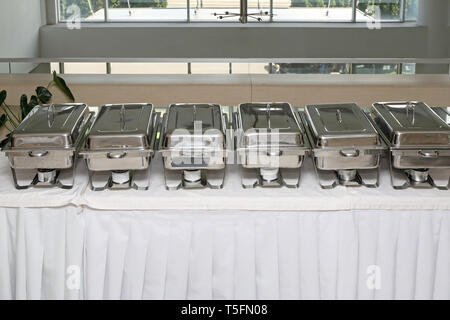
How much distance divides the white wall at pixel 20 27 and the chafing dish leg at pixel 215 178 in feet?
16.4

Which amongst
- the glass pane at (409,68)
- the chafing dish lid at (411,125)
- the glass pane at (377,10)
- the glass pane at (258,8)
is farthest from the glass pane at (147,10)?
the chafing dish lid at (411,125)

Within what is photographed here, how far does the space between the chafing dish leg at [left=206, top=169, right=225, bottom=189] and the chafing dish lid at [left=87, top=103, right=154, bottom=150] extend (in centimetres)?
15

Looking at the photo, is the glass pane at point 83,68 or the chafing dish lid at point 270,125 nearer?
the chafing dish lid at point 270,125

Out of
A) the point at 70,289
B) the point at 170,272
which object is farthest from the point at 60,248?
the point at 170,272

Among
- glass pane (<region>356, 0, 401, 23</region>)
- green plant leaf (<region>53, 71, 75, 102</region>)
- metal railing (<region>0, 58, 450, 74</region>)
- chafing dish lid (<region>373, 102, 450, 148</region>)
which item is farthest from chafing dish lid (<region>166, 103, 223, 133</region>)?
glass pane (<region>356, 0, 401, 23</region>)

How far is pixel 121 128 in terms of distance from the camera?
1.40 m

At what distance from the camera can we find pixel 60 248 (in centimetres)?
136

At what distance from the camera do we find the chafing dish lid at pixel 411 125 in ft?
4.47

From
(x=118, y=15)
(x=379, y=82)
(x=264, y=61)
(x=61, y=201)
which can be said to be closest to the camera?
(x=61, y=201)

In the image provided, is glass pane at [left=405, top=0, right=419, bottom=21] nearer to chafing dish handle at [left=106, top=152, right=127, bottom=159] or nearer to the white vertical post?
the white vertical post

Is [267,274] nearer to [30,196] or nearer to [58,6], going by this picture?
[30,196]

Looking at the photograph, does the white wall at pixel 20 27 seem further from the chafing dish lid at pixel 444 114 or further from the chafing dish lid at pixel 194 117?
the chafing dish lid at pixel 444 114

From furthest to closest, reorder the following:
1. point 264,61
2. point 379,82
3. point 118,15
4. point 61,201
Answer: point 118,15 < point 264,61 < point 379,82 < point 61,201
